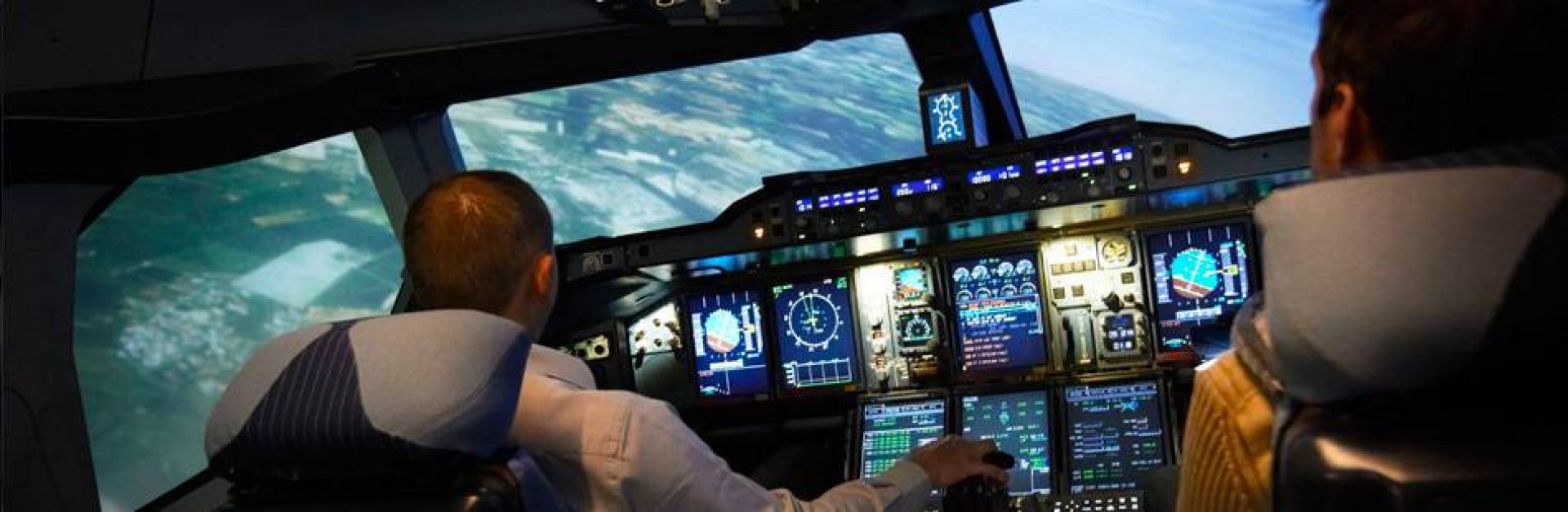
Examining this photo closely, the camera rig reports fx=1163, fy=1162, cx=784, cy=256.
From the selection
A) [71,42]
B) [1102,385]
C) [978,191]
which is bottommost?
[1102,385]

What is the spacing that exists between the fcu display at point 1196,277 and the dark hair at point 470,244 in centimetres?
261

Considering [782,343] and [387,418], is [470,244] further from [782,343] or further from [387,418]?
[782,343]

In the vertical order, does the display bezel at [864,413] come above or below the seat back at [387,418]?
below

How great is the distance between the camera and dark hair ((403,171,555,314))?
5.41 feet

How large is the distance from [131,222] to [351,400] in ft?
16.1

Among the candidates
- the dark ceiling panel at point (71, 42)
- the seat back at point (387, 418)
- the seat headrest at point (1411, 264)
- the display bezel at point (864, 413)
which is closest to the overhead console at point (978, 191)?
the display bezel at point (864, 413)

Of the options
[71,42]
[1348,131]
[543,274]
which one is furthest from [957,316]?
[1348,131]

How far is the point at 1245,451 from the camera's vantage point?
869 mm

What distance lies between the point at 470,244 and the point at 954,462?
895mm

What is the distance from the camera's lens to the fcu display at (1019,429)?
3666 mm

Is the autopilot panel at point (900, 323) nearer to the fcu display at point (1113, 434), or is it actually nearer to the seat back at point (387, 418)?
the fcu display at point (1113, 434)

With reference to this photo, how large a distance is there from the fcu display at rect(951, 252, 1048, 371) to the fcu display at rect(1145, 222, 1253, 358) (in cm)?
40

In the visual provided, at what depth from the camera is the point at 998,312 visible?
156 inches

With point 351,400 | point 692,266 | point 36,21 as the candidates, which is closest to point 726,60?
point 692,266
